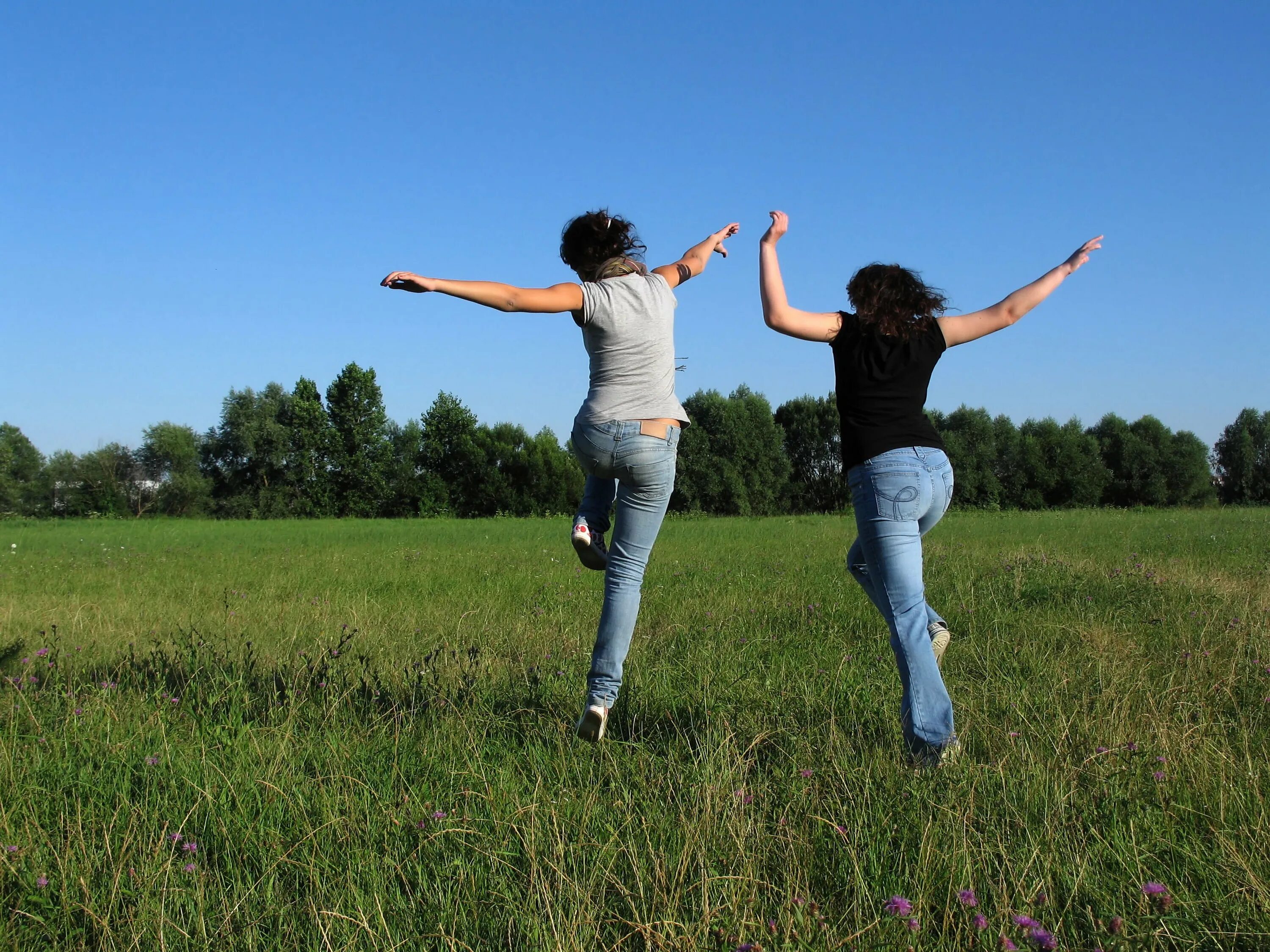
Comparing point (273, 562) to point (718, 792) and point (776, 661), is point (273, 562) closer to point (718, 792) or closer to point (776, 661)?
point (776, 661)

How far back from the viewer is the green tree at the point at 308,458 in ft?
223

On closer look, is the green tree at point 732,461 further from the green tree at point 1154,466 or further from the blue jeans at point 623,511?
the blue jeans at point 623,511

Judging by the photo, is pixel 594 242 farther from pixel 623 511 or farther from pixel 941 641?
pixel 941 641

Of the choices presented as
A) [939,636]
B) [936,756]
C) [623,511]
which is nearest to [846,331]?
[623,511]

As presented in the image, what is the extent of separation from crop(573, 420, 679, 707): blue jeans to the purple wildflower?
5.82 feet

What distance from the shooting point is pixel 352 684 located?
486 centimetres

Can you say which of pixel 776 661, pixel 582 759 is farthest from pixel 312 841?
pixel 776 661

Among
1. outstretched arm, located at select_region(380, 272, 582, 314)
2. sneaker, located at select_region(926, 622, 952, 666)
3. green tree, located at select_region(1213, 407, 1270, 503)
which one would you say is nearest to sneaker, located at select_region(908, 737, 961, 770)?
sneaker, located at select_region(926, 622, 952, 666)

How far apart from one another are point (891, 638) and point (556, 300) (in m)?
1.98

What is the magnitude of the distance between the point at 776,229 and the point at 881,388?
36.0 inches

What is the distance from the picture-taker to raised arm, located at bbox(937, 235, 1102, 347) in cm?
378

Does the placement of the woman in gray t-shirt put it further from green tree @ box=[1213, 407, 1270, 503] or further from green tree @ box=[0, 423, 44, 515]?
green tree @ box=[1213, 407, 1270, 503]

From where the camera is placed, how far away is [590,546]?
411 centimetres

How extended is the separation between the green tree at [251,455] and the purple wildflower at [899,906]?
2730 inches
